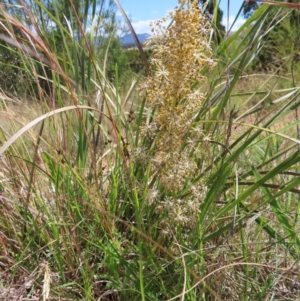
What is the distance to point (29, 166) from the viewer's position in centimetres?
129

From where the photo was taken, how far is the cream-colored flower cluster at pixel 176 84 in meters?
0.89

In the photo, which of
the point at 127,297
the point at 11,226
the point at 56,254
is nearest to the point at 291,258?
the point at 127,297

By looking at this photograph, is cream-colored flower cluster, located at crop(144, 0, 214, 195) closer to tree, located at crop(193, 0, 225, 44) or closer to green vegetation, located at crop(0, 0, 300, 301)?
green vegetation, located at crop(0, 0, 300, 301)

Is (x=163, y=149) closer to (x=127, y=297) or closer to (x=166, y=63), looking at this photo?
(x=166, y=63)

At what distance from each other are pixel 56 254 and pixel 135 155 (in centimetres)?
31

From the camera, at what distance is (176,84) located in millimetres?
901

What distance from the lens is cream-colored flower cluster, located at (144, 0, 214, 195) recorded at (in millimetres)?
889

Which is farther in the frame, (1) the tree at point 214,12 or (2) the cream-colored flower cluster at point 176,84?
(1) the tree at point 214,12

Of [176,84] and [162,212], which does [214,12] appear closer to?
[176,84]

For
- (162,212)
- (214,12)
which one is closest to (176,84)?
(162,212)

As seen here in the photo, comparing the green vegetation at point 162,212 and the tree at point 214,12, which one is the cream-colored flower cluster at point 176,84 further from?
the tree at point 214,12

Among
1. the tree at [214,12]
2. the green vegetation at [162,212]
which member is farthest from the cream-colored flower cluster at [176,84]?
the tree at [214,12]

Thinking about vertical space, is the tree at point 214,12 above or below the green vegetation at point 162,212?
above

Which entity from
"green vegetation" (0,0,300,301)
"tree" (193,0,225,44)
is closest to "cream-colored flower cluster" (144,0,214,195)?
"green vegetation" (0,0,300,301)
